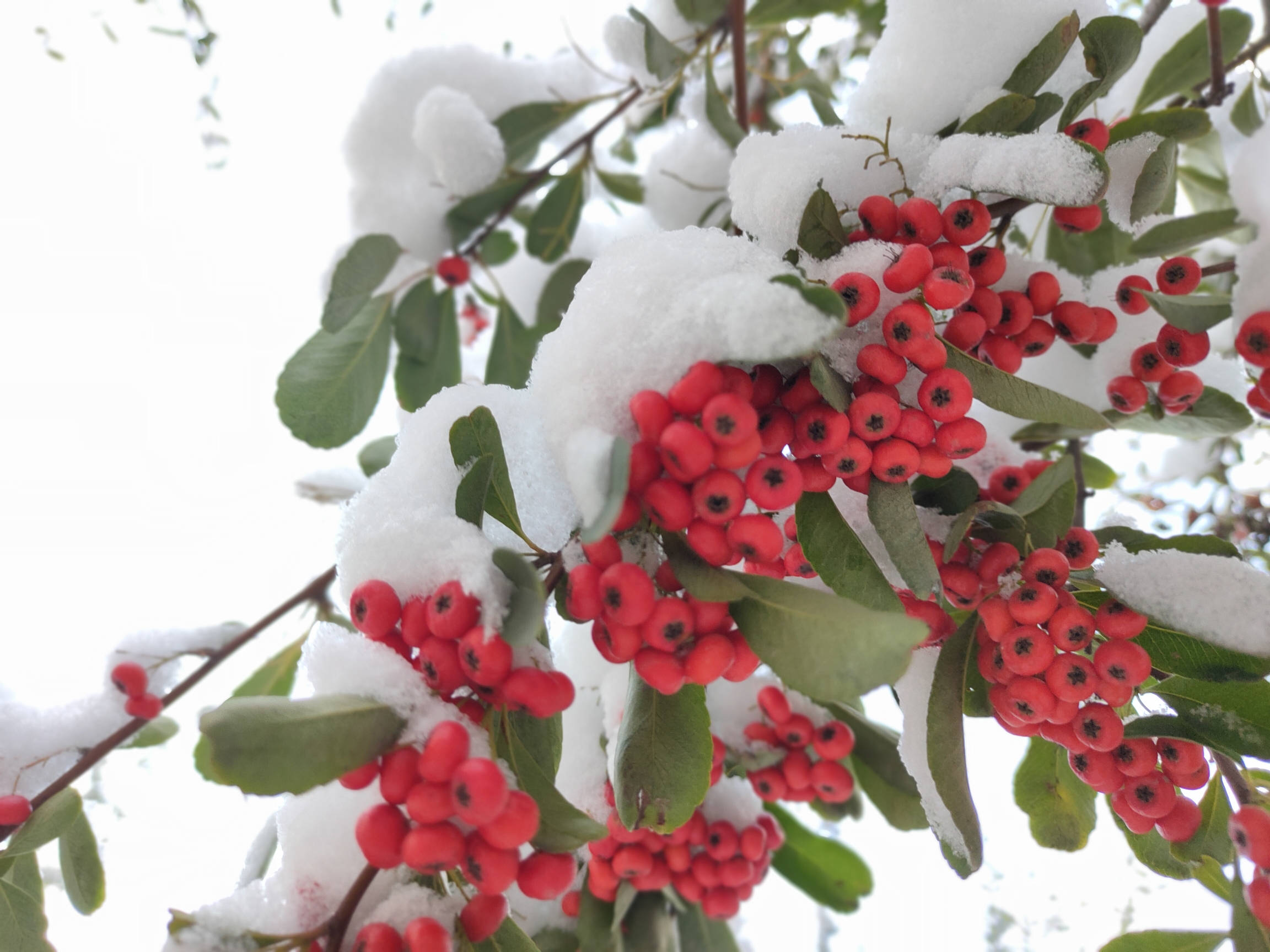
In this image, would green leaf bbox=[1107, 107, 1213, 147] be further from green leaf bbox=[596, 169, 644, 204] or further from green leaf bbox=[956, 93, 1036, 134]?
green leaf bbox=[596, 169, 644, 204]

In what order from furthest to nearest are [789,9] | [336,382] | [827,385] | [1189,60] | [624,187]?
[624,187] → [789,9] → [336,382] → [1189,60] → [827,385]

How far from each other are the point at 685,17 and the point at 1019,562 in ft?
4.21

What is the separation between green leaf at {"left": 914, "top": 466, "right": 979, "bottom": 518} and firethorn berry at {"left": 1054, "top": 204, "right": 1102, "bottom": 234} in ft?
1.00

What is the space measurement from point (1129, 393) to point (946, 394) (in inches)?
18.9

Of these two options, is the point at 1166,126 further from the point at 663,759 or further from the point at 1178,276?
the point at 663,759

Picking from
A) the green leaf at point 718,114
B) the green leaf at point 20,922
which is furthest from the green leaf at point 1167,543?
the green leaf at point 20,922

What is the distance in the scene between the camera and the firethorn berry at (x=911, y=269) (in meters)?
0.66

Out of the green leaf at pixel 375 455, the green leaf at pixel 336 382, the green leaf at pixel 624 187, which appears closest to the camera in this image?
the green leaf at pixel 336 382

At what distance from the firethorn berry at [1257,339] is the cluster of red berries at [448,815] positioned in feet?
3.22

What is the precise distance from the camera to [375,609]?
0.63m

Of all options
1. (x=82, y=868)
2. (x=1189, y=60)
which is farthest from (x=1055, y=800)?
(x=82, y=868)

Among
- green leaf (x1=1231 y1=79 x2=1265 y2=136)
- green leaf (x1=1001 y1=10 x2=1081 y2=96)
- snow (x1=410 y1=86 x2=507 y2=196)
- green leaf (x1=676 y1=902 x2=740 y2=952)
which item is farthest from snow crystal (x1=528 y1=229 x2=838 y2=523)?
green leaf (x1=1231 y1=79 x2=1265 y2=136)

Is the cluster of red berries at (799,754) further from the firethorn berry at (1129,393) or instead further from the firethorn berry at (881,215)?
the firethorn berry at (881,215)

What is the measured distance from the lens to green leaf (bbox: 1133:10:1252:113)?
4.09ft
